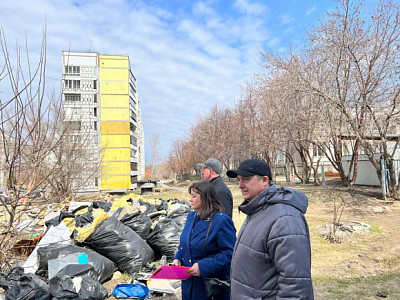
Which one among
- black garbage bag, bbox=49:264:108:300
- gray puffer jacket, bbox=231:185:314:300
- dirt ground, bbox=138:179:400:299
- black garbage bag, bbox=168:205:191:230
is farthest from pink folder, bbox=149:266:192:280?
black garbage bag, bbox=168:205:191:230

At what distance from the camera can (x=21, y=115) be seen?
2768 mm

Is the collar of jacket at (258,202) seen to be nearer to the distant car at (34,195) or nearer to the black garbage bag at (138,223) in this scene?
the distant car at (34,195)

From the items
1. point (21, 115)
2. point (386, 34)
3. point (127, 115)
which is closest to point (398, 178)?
point (386, 34)

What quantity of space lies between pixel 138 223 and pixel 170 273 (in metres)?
3.34

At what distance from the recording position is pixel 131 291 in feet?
12.6

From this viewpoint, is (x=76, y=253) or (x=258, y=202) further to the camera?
(x=76, y=253)

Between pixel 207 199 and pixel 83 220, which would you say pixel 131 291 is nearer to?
pixel 83 220

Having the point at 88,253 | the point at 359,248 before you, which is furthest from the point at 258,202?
the point at 359,248

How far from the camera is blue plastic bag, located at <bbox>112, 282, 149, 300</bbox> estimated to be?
149 inches

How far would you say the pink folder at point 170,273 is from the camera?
2.12 metres

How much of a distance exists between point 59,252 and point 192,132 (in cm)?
3431

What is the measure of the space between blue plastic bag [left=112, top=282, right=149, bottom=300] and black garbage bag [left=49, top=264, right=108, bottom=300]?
0.18 metres

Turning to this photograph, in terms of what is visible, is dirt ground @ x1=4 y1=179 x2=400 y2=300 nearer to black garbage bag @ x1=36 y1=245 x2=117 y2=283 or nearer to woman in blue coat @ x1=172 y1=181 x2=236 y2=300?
black garbage bag @ x1=36 y1=245 x2=117 y2=283

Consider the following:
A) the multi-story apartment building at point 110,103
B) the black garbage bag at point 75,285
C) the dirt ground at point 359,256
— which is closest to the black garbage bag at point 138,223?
the dirt ground at point 359,256
